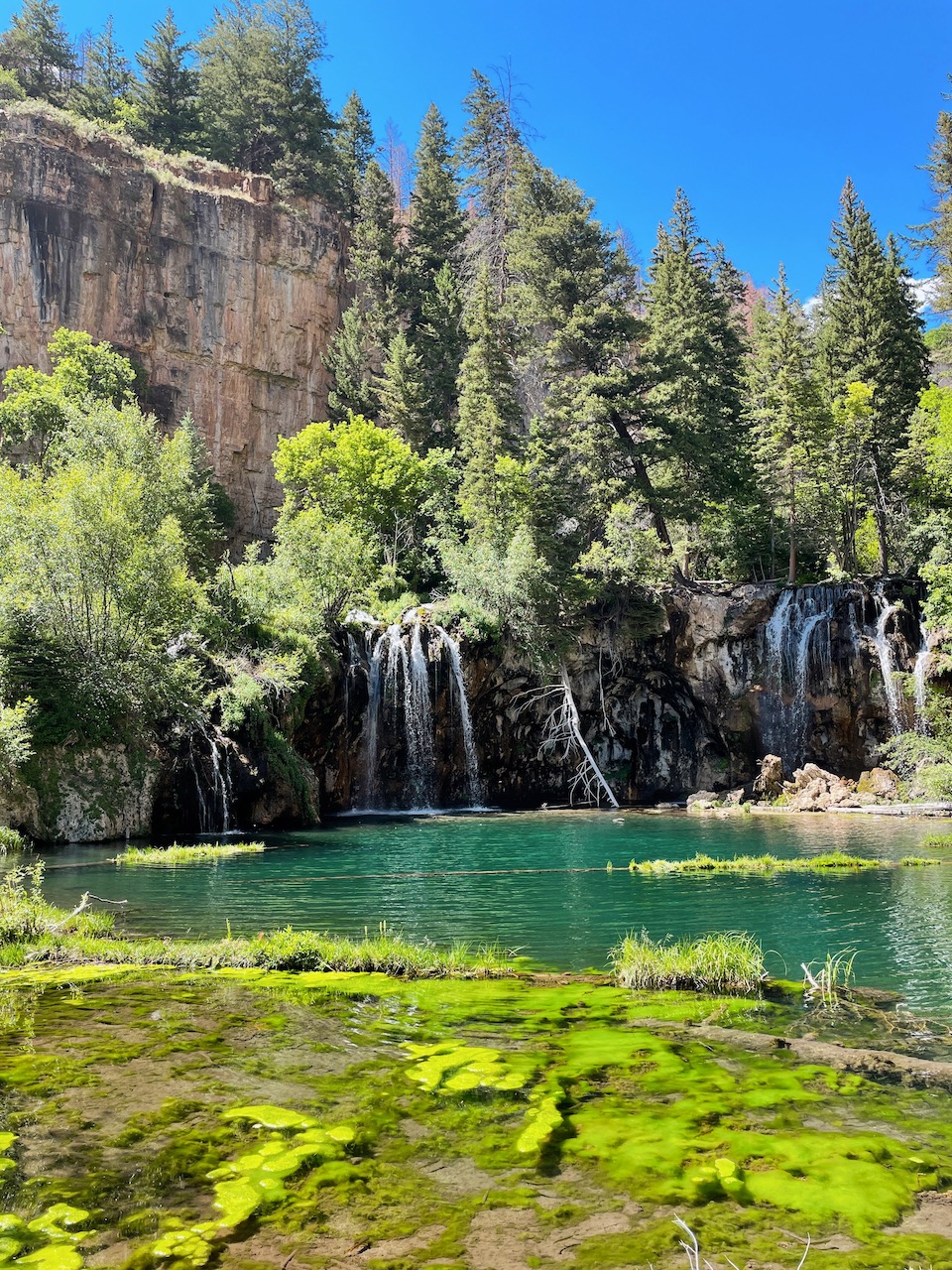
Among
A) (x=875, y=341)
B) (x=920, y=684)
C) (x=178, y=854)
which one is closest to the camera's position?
(x=178, y=854)

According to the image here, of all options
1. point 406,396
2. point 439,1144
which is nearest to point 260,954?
point 439,1144

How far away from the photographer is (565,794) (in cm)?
3412

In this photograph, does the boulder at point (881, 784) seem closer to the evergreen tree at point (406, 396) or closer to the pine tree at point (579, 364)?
the pine tree at point (579, 364)

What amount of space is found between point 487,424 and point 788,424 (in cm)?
1293

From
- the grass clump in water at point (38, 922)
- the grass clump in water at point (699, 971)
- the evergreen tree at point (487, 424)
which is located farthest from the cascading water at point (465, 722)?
the grass clump in water at point (699, 971)

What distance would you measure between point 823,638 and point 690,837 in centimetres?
1546

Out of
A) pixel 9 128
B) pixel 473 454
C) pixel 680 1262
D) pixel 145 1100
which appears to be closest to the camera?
pixel 680 1262

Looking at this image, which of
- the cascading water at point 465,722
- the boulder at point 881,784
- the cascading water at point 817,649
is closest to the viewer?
the boulder at point 881,784

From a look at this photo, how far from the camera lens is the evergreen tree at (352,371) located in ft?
155

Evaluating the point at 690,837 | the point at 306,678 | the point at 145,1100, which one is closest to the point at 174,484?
the point at 306,678

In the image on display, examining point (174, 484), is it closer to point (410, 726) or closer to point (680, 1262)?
point (410, 726)

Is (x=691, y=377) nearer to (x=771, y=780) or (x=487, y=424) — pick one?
(x=487, y=424)

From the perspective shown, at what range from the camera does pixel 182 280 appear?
4862cm

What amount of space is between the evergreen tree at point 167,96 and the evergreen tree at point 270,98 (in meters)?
1.09
